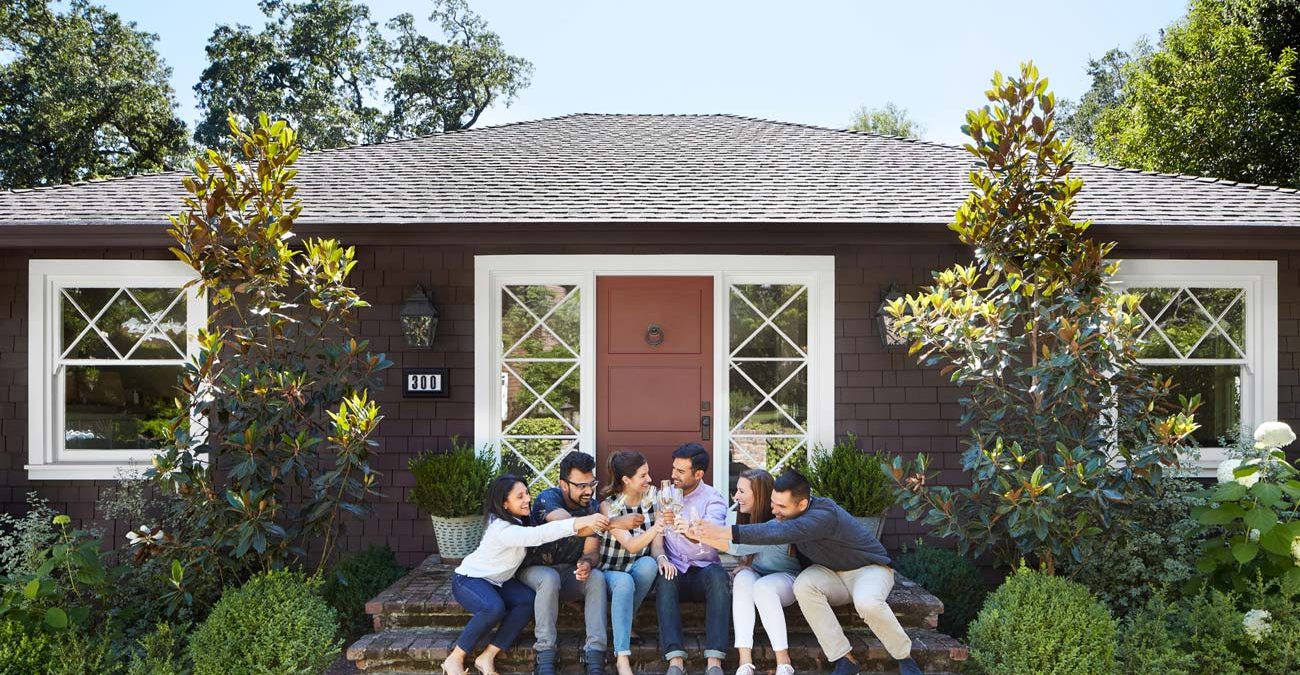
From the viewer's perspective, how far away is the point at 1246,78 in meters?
12.1

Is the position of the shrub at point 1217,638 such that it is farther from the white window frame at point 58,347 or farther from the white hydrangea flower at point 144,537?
the white window frame at point 58,347

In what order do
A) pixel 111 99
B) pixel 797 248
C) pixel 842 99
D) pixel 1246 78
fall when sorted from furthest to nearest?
pixel 842 99 → pixel 111 99 → pixel 1246 78 → pixel 797 248

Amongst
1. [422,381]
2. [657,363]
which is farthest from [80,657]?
[657,363]

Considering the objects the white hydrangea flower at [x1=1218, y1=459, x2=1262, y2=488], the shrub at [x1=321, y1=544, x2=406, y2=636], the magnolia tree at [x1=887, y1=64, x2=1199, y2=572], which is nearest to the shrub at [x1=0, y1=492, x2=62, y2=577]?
the shrub at [x1=321, y1=544, x2=406, y2=636]

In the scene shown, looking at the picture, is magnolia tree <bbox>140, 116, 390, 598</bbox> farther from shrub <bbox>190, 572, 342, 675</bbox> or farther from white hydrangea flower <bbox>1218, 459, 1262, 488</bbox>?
white hydrangea flower <bbox>1218, 459, 1262, 488</bbox>

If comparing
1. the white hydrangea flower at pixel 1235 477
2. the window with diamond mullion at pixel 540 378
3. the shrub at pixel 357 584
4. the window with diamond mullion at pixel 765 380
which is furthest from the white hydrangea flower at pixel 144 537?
the white hydrangea flower at pixel 1235 477

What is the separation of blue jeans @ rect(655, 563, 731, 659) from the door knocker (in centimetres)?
196

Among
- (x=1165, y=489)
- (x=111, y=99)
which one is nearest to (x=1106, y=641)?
(x=1165, y=489)

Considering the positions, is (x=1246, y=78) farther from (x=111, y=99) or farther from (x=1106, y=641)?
(x=111, y=99)

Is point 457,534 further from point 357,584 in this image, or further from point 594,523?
point 594,523

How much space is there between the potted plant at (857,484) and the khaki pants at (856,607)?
116 centimetres

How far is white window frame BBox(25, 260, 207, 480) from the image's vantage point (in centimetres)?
558

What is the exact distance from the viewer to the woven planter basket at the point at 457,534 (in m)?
5.29

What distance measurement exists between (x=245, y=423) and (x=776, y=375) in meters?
3.38
